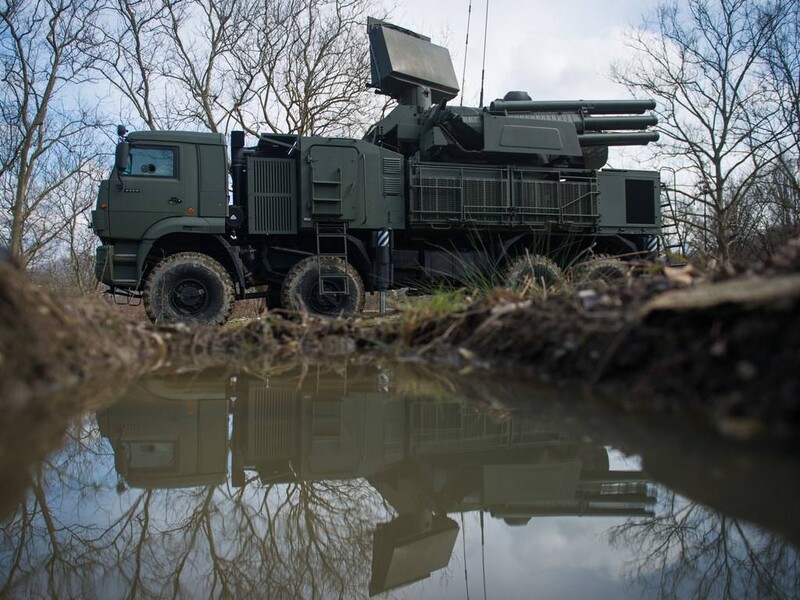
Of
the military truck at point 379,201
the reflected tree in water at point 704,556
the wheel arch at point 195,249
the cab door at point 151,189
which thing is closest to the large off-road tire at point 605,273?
the military truck at point 379,201

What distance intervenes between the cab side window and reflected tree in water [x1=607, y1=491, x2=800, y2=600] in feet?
28.7

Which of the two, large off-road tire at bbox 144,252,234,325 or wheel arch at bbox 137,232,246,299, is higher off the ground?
wheel arch at bbox 137,232,246,299

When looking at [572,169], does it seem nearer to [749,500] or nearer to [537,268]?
[537,268]

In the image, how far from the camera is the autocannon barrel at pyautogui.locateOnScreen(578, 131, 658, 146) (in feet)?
35.8

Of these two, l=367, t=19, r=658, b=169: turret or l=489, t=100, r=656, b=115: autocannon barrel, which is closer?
l=367, t=19, r=658, b=169: turret

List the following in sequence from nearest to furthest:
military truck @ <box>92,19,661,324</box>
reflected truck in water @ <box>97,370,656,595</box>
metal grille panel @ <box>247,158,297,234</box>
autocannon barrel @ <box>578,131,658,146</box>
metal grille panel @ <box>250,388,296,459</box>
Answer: reflected truck in water @ <box>97,370,656,595</box>, metal grille panel @ <box>250,388,296,459</box>, military truck @ <box>92,19,661,324</box>, metal grille panel @ <box>247,158,297,234</box>, autocannon barrel @ <box>578,131,658,146</box>

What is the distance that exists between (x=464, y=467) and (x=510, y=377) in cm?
123

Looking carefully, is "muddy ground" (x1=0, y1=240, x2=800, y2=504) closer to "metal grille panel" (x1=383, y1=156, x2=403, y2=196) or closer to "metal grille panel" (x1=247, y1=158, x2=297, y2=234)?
"metal grille panel" (x1=247, y1=158, x2=297, y2=234)

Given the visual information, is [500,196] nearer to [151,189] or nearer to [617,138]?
[617,138]

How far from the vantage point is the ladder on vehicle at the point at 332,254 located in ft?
30.1

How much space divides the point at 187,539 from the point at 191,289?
7.78 m

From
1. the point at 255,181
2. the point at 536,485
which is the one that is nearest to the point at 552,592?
the point at 536,485

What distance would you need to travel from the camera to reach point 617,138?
36.5 feet

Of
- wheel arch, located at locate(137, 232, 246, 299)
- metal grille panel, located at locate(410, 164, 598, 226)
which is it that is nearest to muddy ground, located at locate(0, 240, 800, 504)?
wheel arch, located at locate(137, 232, 246, 299)
